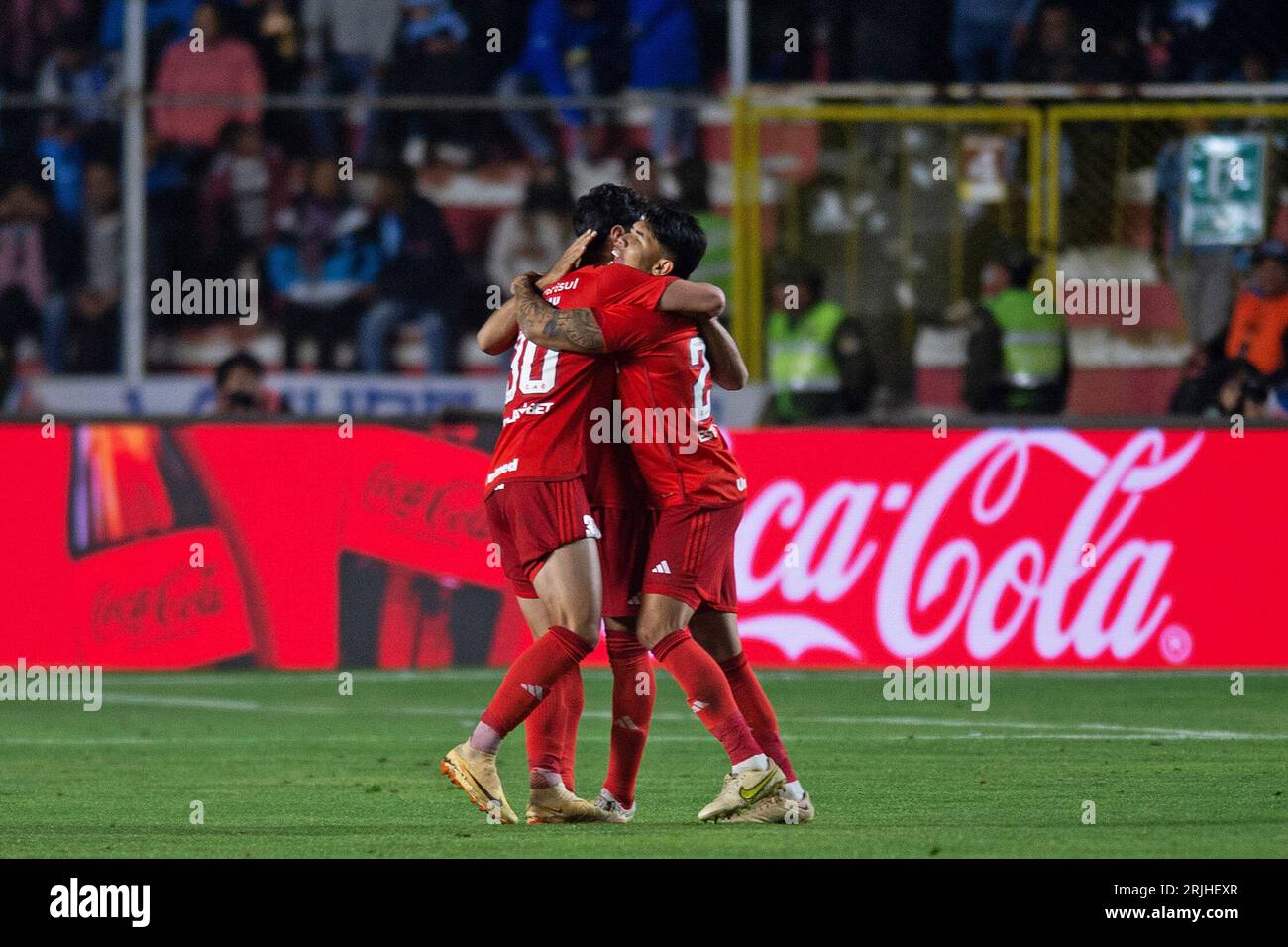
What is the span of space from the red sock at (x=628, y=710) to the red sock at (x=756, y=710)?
0.28 meters

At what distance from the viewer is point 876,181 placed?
16.3 metres

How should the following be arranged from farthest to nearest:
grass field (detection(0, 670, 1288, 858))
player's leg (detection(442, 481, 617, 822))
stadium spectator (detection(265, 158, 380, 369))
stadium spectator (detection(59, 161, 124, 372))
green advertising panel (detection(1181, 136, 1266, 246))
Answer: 1. stadium spectator (detection(265, 158, 380, 369))
2. stadium spectator (detection(59, 161, 124, 372))
3. green advertising panel (detection(1181, 136, 1266, 246))
4. player's leg (detection(442, 481, 617, 822))
5. grass field (detection(0, 670, 1288, 858))

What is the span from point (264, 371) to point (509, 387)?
902cm

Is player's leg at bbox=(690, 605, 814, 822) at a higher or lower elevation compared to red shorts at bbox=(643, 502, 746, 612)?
lower

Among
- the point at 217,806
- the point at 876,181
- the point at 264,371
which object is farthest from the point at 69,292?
the point at 217,806

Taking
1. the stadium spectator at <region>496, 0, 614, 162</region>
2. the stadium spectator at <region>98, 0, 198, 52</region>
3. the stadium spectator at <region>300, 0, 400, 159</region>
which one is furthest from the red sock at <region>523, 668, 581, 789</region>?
the stadium spectator at <region>98, 0, 198, 52</region>

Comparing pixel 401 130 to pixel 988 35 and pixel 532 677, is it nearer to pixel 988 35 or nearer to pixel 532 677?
pixel 988 35

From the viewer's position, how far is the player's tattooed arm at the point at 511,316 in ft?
26.1

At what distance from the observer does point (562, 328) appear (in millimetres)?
7777

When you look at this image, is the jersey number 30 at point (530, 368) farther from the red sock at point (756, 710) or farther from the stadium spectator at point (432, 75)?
the stadium spectator at point (432, 75)

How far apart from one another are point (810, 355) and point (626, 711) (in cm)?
800

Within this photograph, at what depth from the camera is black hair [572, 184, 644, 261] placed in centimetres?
804

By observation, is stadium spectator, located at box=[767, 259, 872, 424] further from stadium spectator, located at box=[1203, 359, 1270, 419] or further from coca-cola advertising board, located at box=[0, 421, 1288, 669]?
stadium spectator, located at box=[1203, 359, 1270, 419]

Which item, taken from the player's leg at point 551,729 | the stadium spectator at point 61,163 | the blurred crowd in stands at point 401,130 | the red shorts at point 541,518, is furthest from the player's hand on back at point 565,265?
the stadium spectator at point 61,163
